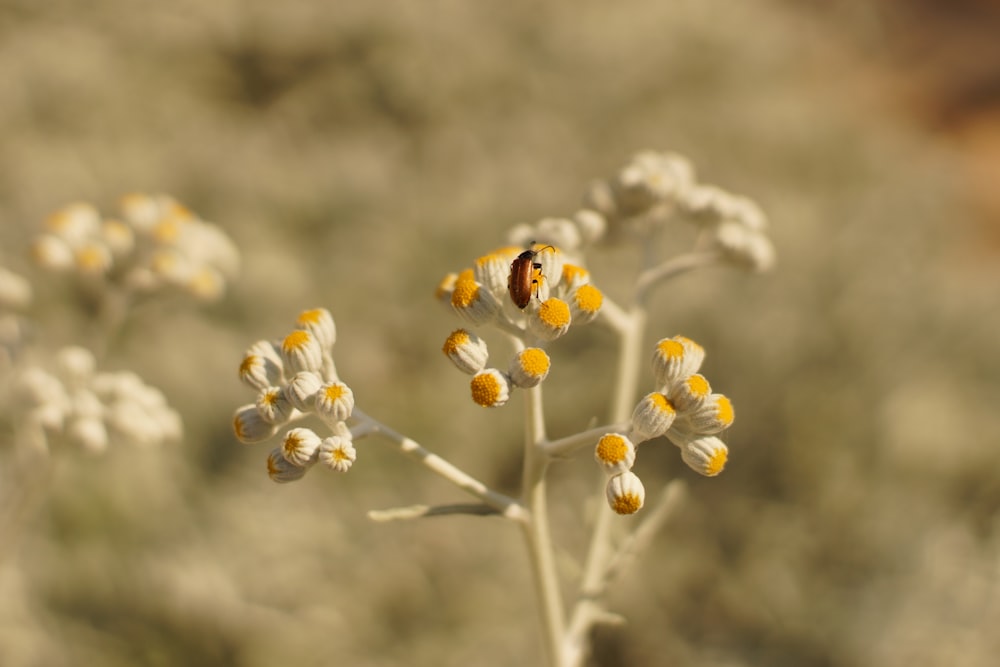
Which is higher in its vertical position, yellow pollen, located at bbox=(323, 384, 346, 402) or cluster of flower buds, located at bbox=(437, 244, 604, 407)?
cluster of flower buds, located at bbox=(437, 244, 604, 407)

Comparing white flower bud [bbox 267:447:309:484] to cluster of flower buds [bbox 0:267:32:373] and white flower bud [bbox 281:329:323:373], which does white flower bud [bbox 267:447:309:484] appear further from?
cluster of flower buds [bbox 0:267:32:373]

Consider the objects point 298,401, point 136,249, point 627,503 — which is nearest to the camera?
point 627,503

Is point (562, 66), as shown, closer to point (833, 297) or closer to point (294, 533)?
point (833, 297)

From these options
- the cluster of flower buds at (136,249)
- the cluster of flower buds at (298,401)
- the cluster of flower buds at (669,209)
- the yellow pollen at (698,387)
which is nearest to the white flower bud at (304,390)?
the cluster of flower buds at (298,401)

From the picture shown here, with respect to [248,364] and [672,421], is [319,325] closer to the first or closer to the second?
[248,364]

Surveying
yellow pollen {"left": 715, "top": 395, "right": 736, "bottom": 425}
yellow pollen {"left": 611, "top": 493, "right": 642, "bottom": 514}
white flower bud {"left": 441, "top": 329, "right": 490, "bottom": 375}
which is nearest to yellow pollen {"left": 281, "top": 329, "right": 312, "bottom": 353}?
white flower bud {"left": 441, "top": 329, "right": 490, "bottom": 375}

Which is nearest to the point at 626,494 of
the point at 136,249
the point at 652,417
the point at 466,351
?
the point at 652,417
